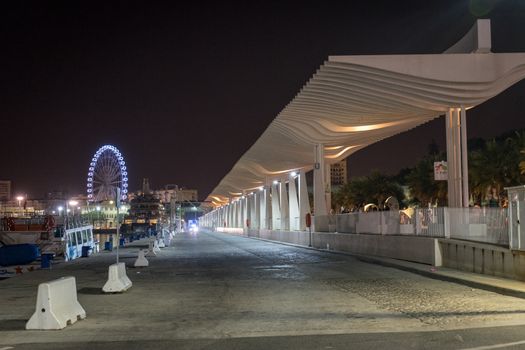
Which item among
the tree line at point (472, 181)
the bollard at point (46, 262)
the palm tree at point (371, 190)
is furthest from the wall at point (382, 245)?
the palm tree at point (371, 190)

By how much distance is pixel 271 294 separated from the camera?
52.6ft

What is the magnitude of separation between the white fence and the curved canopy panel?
525 centimetres

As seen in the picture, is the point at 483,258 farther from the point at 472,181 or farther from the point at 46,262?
the point at 472,181

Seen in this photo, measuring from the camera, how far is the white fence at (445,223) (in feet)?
62.6

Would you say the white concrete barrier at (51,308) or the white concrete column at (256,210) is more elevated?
the white concrete column at (256,210)

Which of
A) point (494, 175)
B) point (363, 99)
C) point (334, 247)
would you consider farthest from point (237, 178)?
point (363, 99)

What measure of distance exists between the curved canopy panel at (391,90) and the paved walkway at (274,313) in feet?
29.0

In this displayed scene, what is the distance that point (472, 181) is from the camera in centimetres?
5425

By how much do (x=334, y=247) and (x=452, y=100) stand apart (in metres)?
11.6

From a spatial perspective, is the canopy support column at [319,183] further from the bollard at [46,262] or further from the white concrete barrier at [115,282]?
the white concrete barrier at [115,282]

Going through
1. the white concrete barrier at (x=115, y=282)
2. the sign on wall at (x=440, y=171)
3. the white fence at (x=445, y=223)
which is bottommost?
the white concrete barrier at (x=115, y=282)

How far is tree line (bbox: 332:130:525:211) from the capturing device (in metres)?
51.1

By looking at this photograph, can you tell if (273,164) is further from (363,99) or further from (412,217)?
(412,217)

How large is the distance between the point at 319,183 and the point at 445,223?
846 inches
